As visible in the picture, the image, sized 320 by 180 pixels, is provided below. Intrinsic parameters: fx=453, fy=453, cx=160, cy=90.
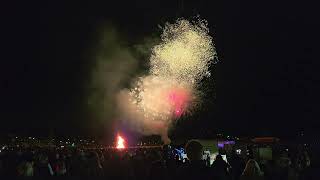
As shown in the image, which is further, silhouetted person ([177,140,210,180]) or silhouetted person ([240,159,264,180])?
silhouetted person ([240,159,264,180])

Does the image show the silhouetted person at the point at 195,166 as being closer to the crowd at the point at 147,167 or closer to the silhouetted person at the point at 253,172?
the crowd at the point at 147,167

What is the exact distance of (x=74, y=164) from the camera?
11.3 meters

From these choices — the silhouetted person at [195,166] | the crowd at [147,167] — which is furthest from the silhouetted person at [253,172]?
the silhouetted person at [195,166]

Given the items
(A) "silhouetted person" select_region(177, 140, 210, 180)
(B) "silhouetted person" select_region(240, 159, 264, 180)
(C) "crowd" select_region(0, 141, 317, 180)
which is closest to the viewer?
(A) "silhouetted person" select_region(177, 140, 210, 180)

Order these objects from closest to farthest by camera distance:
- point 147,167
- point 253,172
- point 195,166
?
point 195,166, point 253,172, point 147,167

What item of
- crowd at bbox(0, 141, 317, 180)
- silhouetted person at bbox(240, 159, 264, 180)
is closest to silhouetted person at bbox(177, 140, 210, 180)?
crowd at bbox(0, 141, 317, 180)

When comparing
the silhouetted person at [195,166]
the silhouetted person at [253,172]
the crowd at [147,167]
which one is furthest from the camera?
the silhouetted person at [253,172]

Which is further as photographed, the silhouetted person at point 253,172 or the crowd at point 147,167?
the silhouetted person at point 253,172

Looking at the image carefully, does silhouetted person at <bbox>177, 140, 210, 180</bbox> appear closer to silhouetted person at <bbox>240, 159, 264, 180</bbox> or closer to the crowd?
the crowd

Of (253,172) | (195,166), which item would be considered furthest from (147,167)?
(195,166)

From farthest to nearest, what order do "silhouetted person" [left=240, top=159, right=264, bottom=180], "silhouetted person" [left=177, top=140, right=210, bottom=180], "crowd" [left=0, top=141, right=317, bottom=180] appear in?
1. "silhouetted person" [left=240, top=159, right=264, bottom=180]
2. "crowd" [left=0, top=141, right=317, bottom=180]
3. "silhouetted person" [left=177, top=140, right=210, bottom=180]

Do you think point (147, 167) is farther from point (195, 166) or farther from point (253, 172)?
point (195, 166)

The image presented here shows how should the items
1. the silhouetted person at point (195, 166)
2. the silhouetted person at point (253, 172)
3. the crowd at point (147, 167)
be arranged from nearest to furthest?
the silhouetted person at point (195, 166) < the crowd at point (147, 167) < the silhouetted person at point (253, 172)

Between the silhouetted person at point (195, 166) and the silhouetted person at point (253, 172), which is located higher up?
the silhouetted person at point (195, 166)
